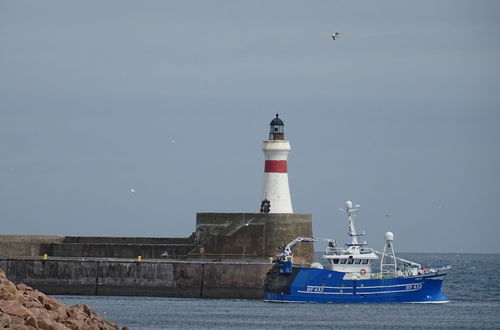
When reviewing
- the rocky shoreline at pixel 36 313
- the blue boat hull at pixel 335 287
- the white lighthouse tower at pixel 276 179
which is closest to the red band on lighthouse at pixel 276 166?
the white lighthouse tower at pixel 276 179

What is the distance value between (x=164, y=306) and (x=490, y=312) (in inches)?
417

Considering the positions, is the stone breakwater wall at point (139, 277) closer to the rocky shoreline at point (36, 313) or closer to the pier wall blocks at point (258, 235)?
the pier wall blocks at point (258, 235)

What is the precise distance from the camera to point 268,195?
5056 cm

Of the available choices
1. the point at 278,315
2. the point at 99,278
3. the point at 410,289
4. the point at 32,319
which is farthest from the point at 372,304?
the point at 32,319

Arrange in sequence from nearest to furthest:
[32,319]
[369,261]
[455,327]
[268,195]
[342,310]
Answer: [32,319], [455,327], [342,310], [369,261], [268,195]

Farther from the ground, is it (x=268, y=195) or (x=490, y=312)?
(x=268, y=195)

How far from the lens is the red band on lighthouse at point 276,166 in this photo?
50469 mm

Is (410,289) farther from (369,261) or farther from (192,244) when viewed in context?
(192,244)

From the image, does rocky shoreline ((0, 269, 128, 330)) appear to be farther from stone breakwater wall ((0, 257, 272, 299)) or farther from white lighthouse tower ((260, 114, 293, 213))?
white lighthouse tower ((260, 114, 293, 213))

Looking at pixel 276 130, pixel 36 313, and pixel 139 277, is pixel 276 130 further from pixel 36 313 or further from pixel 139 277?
pixel 36 313

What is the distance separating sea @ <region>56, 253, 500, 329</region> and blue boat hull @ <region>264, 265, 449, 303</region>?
38 centimetres

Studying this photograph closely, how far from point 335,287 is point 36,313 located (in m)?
22.3

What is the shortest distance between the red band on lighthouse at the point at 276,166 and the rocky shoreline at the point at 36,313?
23.3 m

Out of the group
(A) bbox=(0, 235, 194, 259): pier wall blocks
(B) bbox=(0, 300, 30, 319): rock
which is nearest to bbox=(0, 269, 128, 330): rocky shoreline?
(B) bbox=(0, 300, 30, 319): rock
